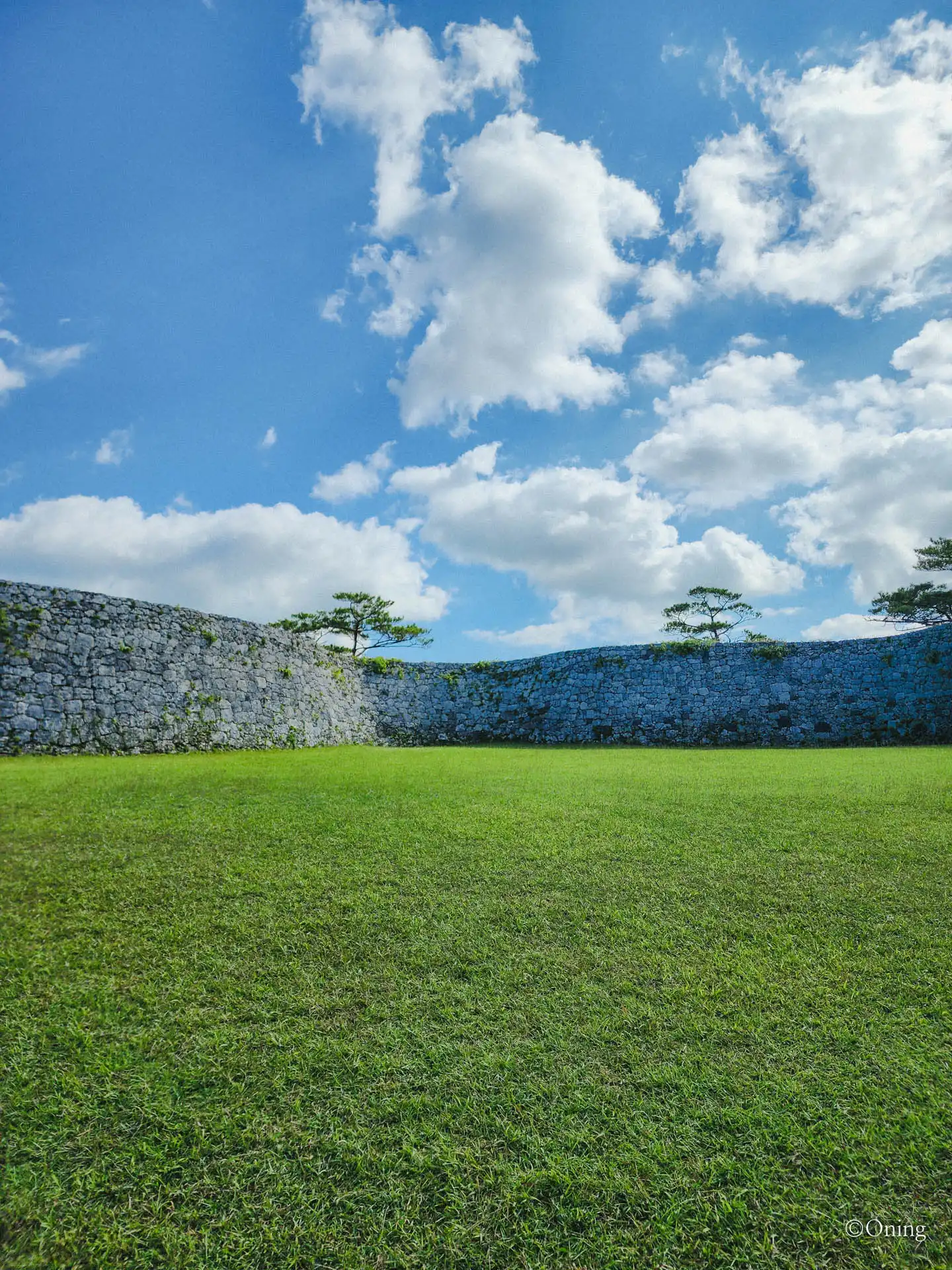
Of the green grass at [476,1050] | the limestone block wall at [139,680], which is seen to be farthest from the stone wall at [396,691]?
the green grass at [476,1050]

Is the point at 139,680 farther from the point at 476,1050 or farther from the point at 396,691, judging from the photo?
the point at 476,1050

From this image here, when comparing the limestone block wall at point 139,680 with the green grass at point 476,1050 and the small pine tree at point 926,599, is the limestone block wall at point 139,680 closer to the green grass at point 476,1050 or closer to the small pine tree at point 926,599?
the green grass at point 476,1050

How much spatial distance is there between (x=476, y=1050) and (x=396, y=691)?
17.5m

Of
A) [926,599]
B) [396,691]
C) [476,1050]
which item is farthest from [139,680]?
[926,599]

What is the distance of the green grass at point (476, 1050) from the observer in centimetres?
179

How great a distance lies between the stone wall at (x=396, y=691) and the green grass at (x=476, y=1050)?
7780 millimetres

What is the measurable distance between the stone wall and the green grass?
778cm

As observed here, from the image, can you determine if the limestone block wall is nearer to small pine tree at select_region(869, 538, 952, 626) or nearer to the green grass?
the green grass

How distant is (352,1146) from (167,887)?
2678mm

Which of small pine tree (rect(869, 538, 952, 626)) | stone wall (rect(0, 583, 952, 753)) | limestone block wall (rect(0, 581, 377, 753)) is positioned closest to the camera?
limestone block wall (rect(0, 581, 377, 753))

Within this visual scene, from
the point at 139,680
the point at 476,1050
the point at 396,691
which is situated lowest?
the point at 476,1050

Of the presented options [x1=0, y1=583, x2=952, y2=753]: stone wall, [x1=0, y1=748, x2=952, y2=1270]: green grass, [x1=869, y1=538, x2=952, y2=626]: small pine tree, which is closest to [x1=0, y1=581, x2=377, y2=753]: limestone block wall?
[x1=0, y1=583, x2=952, y2=753]: stone wall

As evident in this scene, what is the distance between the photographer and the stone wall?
11.5 m

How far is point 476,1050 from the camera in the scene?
95.8 inches
